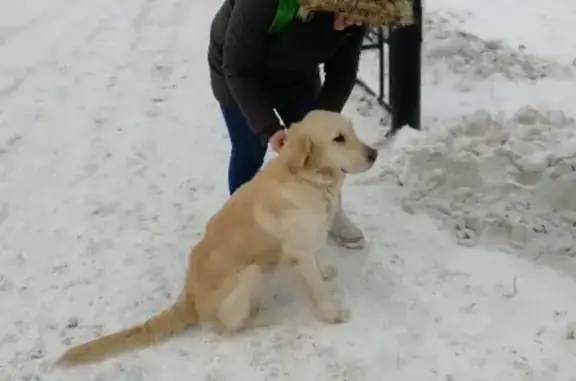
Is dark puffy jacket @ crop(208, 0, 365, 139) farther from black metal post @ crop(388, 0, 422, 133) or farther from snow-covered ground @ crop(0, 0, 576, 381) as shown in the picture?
black metal post @ crop(388, 0, 422, 133)

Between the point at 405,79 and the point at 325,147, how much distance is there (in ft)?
6.41

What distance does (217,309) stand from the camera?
10.6 ft

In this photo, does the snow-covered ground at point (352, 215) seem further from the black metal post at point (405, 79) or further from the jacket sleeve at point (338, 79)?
the jacket sleeve at point (338, 79)

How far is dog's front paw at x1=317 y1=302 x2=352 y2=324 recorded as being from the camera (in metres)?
3.35

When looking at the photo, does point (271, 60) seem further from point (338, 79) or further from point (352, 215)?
point (352, 215)

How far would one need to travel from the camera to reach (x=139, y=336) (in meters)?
3.23

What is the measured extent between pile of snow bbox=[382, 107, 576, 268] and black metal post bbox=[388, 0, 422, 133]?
27 cm

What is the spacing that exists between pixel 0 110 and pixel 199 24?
2.18m

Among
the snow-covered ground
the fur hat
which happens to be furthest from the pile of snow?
the fur hat

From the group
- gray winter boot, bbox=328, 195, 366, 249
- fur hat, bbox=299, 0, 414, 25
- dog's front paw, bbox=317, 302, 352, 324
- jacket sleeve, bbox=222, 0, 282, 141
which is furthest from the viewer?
gray winter boot, bbox=328, 195, 366, 249

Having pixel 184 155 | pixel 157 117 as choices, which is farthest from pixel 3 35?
pixel 184 155

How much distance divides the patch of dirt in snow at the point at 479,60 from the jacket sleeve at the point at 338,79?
2207 mm

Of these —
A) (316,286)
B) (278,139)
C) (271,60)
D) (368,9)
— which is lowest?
(316,286)

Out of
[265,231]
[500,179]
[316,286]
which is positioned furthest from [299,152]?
[500,179]
